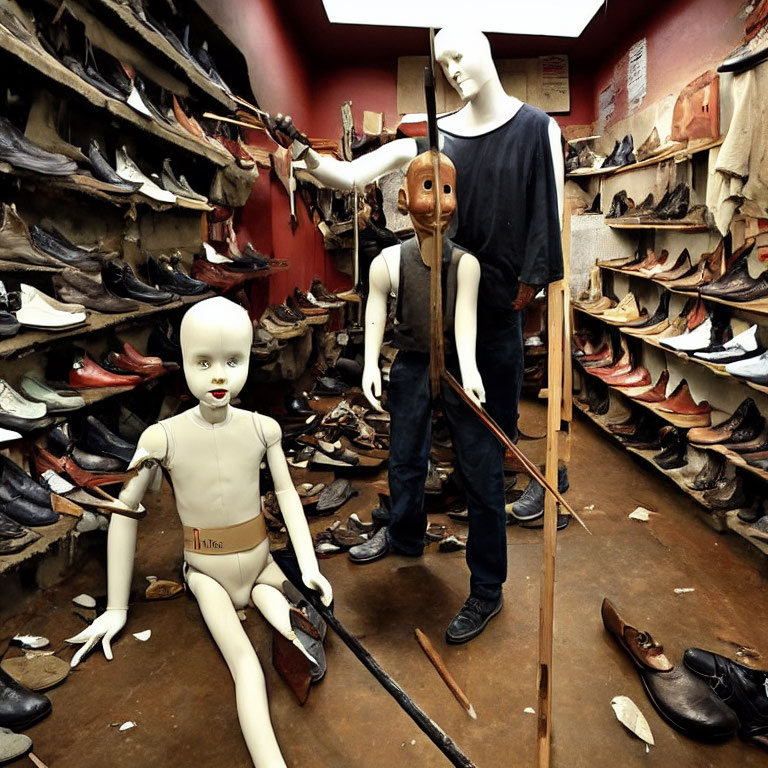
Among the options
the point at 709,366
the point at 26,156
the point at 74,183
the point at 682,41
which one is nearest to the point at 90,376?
the point at 74,183

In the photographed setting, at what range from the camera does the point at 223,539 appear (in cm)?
203

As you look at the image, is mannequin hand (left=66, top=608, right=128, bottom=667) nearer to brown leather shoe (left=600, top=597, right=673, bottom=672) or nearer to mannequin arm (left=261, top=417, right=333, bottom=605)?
mannequin arm (left=261, top=417, right=333, bottom=605)

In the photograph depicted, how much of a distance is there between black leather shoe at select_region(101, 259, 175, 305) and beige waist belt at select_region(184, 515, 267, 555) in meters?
1.37

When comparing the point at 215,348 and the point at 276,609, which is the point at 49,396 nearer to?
the point at 215,348

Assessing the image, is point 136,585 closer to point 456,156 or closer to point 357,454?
point 357,454

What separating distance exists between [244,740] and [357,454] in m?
2.33

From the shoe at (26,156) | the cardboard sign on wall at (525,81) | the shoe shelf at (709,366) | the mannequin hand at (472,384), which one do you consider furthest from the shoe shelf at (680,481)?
the cardboard sign on wall at (525,81)

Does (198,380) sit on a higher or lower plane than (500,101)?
lower

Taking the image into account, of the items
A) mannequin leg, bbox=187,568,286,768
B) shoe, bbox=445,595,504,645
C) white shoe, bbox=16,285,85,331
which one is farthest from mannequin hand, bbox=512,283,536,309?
white shoe, bbox=16,285,85,331

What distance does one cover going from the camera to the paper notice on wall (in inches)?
201

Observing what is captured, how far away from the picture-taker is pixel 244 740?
171cm

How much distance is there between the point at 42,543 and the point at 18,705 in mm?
482

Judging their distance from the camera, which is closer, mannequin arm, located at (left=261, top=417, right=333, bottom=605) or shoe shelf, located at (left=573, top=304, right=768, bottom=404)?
mannequin arm, located at (left=261, top=417, right=333, bottom=605)

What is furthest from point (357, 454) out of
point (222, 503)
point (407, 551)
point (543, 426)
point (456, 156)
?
point (456, 156)
